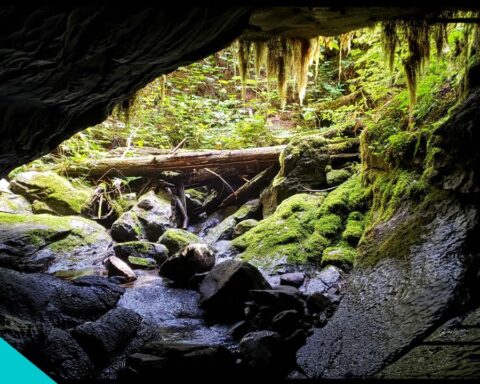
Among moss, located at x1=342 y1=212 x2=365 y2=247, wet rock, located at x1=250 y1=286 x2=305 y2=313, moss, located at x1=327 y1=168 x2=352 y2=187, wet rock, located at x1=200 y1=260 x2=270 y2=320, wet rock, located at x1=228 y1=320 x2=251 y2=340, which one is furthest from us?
moss, located at x1=327 y1=168 x2=352 y2=187

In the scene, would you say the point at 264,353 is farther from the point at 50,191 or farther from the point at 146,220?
the point at 50,191

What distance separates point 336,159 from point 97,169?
23.4 ft

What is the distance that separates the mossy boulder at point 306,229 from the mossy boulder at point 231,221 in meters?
0.99

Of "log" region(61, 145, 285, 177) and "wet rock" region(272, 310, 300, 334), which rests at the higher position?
"log" region(61, 145, 285, 177)

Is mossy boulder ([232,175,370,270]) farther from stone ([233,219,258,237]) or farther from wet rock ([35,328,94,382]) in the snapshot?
wet rock ([35,328,94,382])

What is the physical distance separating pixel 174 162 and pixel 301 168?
3907 mm

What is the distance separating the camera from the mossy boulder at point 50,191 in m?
10.2

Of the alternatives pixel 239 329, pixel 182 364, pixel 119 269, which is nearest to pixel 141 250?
pixel 119 269

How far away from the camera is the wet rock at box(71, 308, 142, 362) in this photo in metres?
4.11

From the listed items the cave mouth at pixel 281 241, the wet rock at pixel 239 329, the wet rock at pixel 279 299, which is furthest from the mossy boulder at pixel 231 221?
the wet rock at pixel 239 329

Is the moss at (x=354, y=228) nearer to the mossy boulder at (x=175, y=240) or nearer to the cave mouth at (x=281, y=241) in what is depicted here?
the cave mouth at (x=281, y=241)

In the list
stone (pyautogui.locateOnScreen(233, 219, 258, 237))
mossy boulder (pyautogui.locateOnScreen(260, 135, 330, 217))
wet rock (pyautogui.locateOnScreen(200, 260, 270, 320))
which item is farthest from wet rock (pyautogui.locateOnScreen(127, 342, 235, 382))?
mossy boulder (pyautogui.locateOnScreen(260, 135, 330, 217))

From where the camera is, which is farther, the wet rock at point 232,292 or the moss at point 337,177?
the moss at point 337,177

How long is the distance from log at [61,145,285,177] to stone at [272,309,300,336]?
676 centimetres
